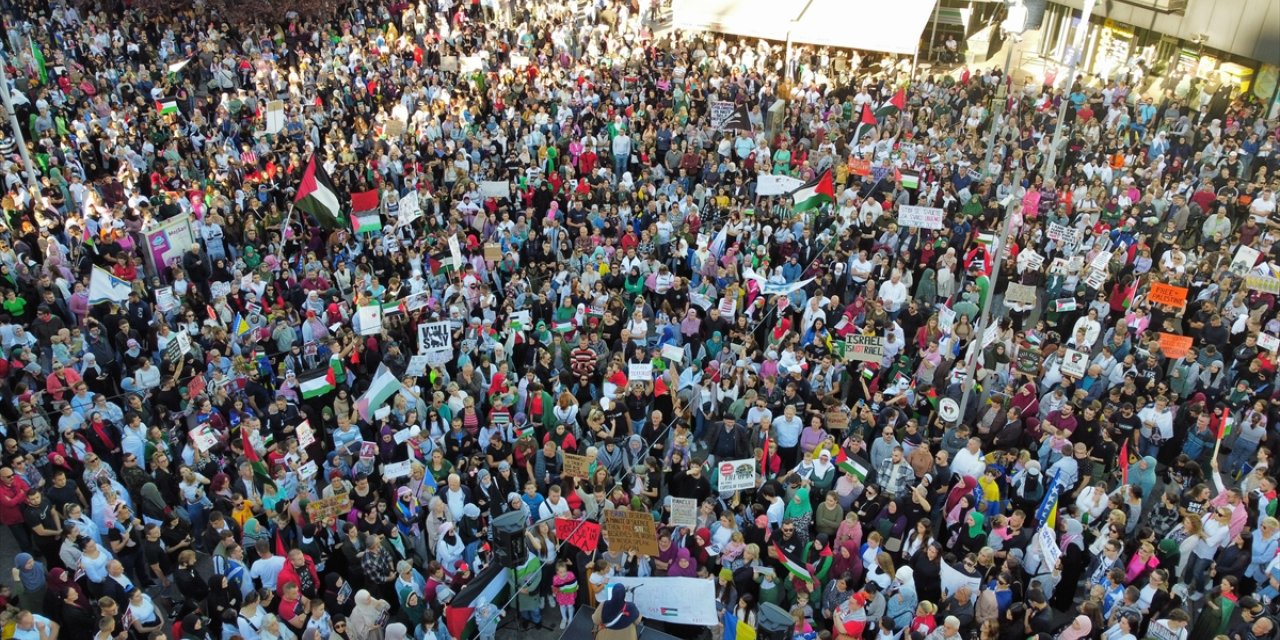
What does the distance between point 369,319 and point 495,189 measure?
4.89 m

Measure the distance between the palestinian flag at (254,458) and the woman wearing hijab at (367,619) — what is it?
2.40 meters

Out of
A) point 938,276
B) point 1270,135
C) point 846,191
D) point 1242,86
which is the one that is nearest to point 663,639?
point 938,276

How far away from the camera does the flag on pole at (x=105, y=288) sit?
43.1 feet

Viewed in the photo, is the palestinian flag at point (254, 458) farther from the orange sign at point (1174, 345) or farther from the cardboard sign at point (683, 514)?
the orange sign at point (1174, 345)

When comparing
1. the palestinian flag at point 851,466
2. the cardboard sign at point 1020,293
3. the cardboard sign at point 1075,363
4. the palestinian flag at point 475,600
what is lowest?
the palestinian flag at point 475,600

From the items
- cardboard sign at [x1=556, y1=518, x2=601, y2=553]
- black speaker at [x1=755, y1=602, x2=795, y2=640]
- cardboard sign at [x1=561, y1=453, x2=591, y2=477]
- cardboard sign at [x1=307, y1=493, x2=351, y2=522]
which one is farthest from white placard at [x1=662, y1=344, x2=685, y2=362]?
cardboard sign at [x1=307, y1=493, x2=351, y2=522]

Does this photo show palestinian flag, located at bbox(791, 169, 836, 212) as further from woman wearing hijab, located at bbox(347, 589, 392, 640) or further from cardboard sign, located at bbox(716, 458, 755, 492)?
woman wearing hijab, located at bbox(347, 589, 392, 640)

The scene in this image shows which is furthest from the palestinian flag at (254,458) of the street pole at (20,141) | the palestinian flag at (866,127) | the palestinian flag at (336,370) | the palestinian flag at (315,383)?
the palestinian flag at (866,127)

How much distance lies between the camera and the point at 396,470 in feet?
34.1

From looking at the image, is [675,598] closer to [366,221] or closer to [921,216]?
[921,216]

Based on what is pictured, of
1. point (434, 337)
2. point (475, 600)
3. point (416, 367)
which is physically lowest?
point (475, 600)

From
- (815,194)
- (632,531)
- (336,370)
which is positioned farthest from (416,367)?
(815,194)

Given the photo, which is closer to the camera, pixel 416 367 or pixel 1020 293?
pixel 416 367

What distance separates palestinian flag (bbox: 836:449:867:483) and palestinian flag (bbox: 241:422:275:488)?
6.04 m
